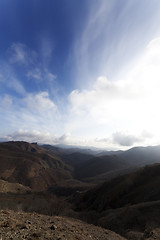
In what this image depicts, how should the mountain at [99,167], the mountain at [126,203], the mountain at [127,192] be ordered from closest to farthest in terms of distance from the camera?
the mountain at [126,203], the mountain at [127,192], the mountain at [99,167]

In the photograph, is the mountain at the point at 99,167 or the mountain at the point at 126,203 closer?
the mountain at the point at 126,203

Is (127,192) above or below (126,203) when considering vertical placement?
above

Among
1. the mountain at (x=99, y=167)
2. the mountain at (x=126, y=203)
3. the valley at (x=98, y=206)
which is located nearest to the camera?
the valley at (x=98, y=206)

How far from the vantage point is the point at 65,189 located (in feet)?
302

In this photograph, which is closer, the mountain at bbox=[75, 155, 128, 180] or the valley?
the valley

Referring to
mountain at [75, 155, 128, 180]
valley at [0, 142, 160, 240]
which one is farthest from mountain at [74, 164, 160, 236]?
mountain at [75, 155, 128, 180]

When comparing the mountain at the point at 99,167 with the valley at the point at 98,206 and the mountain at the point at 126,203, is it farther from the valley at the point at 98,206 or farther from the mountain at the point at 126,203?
the mountain at the point at 126,203

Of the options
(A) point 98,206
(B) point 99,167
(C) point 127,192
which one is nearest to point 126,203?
(C) point 127,192

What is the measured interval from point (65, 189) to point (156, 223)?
82427mm

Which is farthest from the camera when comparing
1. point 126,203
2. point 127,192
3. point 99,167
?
point 99,167

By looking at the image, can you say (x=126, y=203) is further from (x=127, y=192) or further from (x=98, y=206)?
(x=98, y=206)

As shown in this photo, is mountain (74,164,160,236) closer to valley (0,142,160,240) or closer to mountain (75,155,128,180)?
valley (0,142,160,240)

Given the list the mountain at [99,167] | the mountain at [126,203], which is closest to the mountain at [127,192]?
the mountain at [126,203]

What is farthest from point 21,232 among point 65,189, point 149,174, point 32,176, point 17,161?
point 17,161
